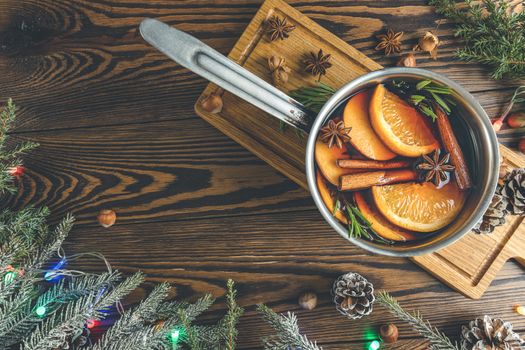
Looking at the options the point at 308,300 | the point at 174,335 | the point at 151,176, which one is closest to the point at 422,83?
the point at 308,300

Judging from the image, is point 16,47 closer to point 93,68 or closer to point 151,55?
point 93,68

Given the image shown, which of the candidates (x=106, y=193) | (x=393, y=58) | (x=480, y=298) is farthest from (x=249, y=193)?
(x=480, y=298)

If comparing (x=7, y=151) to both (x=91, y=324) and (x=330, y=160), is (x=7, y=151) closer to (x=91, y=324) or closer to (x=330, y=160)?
(x=91, y=324)

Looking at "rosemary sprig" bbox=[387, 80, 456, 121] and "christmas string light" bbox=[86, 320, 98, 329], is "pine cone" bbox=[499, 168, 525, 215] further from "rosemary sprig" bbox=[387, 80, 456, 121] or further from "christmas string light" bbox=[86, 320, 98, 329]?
"christmas string light" bbox=[86, 320, 98, 329]

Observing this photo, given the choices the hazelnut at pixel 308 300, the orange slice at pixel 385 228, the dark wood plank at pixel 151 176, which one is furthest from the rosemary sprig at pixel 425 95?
the hazelnut at pixel 308 300

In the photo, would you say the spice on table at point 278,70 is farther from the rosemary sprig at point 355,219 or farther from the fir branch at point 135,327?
the fir branch at point 135,327

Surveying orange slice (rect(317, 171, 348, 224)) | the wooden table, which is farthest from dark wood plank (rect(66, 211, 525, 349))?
orange slice (rect(317, 171, 348, 224))

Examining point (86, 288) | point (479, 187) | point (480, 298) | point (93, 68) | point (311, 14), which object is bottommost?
point (86, 288)
